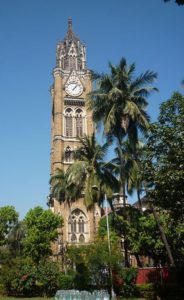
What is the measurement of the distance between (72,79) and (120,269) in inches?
1937

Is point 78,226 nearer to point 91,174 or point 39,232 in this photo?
point 39,232

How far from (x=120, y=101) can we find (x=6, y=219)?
26394 millimetres

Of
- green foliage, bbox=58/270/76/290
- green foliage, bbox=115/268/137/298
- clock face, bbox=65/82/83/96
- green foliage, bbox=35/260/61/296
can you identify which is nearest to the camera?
green foliage, bbox=115/268/137/298

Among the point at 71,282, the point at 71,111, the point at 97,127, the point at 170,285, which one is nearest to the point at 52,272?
the point at 71,282

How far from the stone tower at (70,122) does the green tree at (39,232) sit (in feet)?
34.4

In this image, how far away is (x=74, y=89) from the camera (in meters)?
72.6

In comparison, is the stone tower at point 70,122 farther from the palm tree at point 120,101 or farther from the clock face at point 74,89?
the palm tree at point 120,101

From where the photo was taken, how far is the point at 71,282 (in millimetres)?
32312

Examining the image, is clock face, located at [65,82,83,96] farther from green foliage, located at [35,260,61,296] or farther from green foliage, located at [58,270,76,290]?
green foliage, located at [58,270,76,290]

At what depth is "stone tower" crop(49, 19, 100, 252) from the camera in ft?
202

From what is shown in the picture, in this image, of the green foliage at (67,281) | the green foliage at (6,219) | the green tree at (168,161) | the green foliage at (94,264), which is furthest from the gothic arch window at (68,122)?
the green tree at (168,161)

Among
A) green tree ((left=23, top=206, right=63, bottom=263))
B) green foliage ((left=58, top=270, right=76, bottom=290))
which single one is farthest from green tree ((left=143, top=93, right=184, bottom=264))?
green tree ((left=23, top=206, right=63, bottom=263))

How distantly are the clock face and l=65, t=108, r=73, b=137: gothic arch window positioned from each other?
337 centimetres

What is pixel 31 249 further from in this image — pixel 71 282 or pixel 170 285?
pixel 170 285
